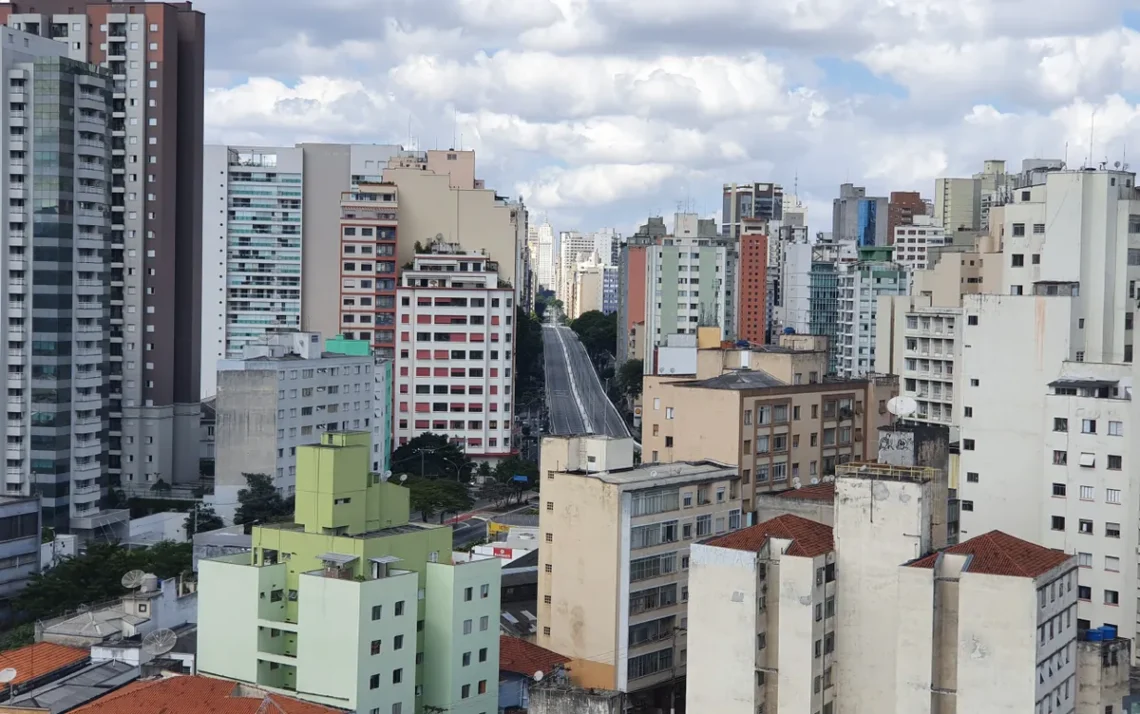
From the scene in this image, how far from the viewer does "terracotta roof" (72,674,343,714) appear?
104 ft

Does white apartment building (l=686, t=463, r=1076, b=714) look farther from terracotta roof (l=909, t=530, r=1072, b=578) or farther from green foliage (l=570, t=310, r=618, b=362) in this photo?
green foliage (l=570, t=310, r=618, b=362)

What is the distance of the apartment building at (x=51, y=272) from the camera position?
6072cm

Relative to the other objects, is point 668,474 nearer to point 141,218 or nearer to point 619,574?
point 619,574

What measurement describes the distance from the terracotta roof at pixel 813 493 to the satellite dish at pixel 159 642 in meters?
16.7

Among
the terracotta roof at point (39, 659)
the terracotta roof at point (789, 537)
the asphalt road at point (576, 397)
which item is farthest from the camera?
the asphalt road at point (576, 397)

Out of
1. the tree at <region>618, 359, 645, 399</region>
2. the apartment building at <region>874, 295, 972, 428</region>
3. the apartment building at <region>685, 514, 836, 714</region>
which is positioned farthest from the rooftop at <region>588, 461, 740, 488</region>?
the tree at <region>618, 359, 645, 399</region>

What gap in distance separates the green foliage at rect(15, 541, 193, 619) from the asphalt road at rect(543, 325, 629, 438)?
34.7 metres

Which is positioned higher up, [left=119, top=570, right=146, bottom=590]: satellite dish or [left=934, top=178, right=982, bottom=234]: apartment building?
[left=934, top=178, right=982, bottom=234]: apartment building

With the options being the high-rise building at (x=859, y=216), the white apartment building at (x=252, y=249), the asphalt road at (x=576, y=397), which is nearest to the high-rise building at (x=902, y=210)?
the high-rise building at (x=859, y=216)

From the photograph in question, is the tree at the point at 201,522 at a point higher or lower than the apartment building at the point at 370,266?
lower

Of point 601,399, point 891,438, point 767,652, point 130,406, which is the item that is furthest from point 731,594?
point 601,399

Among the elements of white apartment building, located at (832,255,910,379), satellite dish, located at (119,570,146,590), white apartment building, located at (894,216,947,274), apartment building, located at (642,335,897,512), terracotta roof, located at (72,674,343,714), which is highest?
white apartment building, located at (894,216,947,274)

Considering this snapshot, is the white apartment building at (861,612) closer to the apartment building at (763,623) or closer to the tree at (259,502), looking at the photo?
the apartment building at (763,623)

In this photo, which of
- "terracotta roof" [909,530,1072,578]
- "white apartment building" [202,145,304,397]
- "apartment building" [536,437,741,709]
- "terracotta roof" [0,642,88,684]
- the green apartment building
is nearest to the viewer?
"terracotta roof" [909,530,1072,578]
